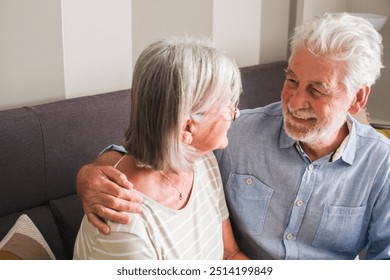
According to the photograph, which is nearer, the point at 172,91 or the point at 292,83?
the point at 172,91

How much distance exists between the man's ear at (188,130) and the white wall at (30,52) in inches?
30.6

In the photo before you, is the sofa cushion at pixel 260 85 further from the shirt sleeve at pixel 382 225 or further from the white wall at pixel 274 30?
the shirt sleeve at pixel 382 225

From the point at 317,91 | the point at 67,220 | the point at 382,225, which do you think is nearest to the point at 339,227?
the point at 382,225

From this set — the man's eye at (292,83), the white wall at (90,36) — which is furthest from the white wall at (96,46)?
the man's eye at (292,83)

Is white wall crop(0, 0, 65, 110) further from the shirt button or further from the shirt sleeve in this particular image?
the shirt sleeve

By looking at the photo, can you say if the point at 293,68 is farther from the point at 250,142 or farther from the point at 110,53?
the point at 110,53

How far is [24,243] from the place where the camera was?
1282mm

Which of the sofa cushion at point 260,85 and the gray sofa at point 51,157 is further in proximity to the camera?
the sofa cushion at point 260,85

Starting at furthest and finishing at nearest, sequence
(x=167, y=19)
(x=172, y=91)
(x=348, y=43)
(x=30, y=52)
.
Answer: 1. (x=167, y=19)
2. (x=30, y=52)
3. (x=348, y=43)
4. (x=172, y=91)

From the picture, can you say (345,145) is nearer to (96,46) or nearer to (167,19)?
(96,46)

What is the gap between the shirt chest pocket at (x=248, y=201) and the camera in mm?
1372

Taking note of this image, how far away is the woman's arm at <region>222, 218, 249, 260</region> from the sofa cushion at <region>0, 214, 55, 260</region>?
406 mm

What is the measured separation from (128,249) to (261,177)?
467 millimetres

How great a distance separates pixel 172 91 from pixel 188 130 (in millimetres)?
101
